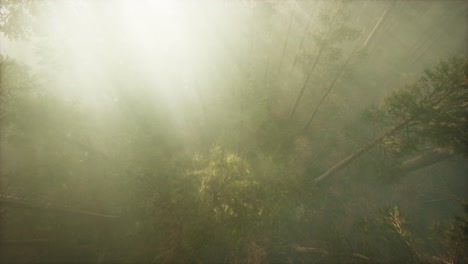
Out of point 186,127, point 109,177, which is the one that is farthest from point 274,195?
point 109,177

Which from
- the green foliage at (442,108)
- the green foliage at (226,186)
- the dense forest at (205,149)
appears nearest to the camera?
the green foliage at (442,108)

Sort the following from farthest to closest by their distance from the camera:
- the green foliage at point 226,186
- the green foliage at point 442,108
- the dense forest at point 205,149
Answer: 1. the dense forest at point 205,149
2. the green foliage at point 226,186
3. the green foliage at point 442,108

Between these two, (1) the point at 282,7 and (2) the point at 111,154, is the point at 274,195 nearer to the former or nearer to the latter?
(2) the point at 111,154

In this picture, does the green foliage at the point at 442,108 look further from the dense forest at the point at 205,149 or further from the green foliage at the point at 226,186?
the green foliage at the point at 226,186

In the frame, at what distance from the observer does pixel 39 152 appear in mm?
17188

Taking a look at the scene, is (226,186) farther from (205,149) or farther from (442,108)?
(442,108)

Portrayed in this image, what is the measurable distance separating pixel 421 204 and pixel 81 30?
29.9m

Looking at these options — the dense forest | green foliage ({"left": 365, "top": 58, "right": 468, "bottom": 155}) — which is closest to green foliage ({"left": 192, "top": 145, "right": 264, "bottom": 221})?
the dense forest

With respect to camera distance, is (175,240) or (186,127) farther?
(186,127)

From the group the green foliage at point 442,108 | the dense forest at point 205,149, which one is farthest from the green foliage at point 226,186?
the green foliage at point 442,108

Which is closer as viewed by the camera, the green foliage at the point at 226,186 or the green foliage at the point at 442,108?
the green foliage at the point at 442,108

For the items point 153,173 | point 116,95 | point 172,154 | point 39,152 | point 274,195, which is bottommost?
point 274,195

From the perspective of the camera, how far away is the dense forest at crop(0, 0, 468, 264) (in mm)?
9266

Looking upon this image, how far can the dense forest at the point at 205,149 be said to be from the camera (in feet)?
30.4
